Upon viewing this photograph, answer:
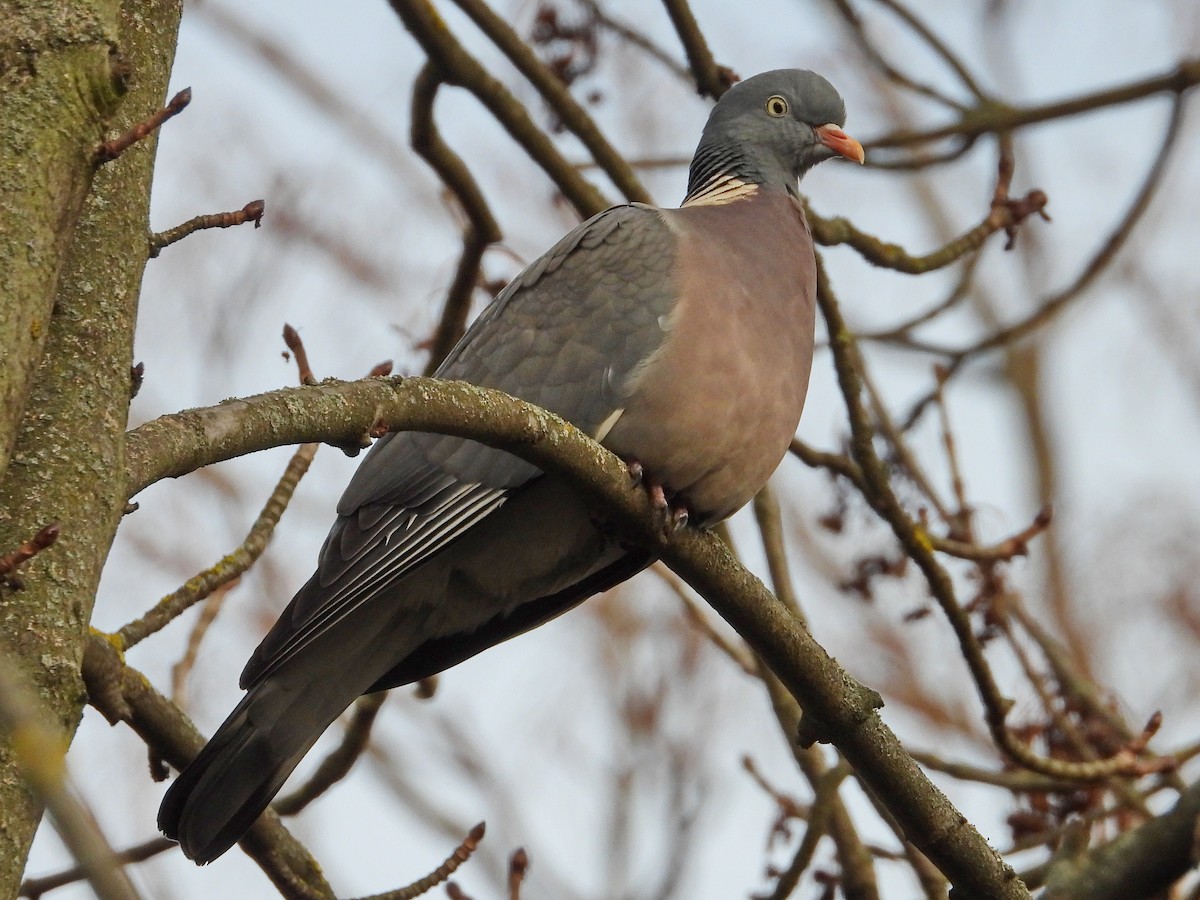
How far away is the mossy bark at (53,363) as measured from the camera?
90.5 inches

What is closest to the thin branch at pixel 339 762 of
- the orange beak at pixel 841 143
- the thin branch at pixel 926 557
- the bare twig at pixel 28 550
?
the thin branch at pixel 926 557

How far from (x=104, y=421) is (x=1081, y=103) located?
3.63 meters

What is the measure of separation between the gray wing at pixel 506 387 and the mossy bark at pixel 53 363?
129 centimetres

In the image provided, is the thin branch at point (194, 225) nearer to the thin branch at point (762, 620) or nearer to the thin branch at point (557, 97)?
the thin branch at point (762, 620)

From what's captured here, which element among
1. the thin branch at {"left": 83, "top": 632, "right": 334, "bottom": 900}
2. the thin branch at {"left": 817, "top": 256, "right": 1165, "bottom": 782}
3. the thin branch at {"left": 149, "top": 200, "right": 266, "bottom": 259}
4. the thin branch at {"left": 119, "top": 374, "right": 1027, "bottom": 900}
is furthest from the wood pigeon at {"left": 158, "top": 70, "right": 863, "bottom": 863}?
the thin branch at {"left": 149, "top": 200, "right": 266, "bottom": 259}

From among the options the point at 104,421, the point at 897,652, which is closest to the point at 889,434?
the point at 104,421

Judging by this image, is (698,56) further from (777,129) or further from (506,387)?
(506,387)

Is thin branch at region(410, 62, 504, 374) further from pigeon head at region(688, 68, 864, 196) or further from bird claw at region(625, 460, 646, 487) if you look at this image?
bird claw at region(625, 460, 646, 487)

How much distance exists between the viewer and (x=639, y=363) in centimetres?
400

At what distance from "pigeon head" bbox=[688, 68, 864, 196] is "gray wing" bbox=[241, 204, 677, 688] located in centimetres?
70

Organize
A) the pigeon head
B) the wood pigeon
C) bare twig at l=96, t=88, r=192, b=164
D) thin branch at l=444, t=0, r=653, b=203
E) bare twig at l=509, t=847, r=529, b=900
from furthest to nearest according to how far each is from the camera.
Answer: the pigeon head, thin branch at l=444, t=0, r=653, b=203, bare twig at l=509, t=847, r=529, b=900, the wood pigeon, bare twig at l=96, t=88, r=192, b=164

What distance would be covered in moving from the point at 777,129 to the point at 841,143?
→ 220mm

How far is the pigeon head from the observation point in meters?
4.98

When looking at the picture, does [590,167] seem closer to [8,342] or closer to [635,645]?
[8,342]
